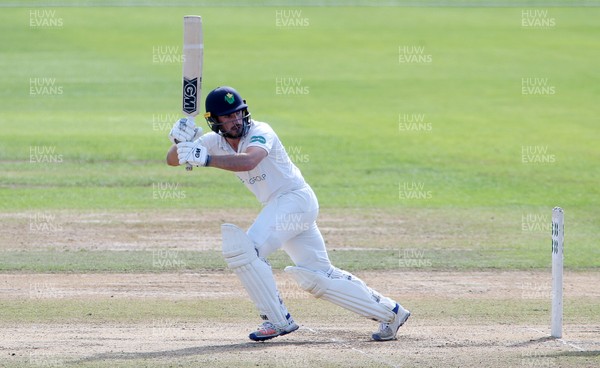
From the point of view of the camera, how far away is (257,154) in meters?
9.32

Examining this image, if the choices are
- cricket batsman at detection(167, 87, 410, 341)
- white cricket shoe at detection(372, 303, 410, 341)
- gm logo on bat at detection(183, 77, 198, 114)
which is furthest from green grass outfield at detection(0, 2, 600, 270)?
gm logo on bat at detection(183, 77, 198, 114)

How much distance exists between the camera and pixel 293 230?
9.62m

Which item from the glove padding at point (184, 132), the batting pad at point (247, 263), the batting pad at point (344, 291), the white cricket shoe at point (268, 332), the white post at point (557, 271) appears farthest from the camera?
the white post at point (557, 271)

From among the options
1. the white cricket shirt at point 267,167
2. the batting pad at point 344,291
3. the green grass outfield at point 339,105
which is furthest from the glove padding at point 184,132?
the green grass outfield at point 339,105

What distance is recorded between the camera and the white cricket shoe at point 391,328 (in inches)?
392

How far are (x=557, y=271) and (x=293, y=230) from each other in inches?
97.1

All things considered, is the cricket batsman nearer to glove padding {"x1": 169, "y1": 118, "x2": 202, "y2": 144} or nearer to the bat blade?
glove padding {"x1": 169, "y1": 118, "x2": 202, "y2": 144}

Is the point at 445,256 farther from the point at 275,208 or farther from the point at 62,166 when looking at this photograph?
the point at 62,166

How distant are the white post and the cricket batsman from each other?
1392 millimetres

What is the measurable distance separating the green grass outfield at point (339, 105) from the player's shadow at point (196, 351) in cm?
578

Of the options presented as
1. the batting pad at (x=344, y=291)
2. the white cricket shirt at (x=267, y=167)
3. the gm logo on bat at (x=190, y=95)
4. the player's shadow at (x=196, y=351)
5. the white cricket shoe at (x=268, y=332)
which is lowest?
the player's shadow at (x=196, y=351)

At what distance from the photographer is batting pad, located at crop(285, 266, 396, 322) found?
32.1 ft

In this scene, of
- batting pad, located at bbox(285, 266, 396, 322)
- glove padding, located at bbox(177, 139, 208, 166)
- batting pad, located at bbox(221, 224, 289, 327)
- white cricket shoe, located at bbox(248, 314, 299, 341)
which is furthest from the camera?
batting pad, located at bbox(285, 266, 396, 322)

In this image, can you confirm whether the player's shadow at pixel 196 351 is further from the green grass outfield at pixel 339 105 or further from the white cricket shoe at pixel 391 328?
the green grass outfield at pixel 339 105
